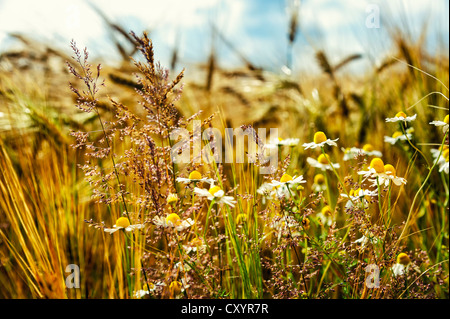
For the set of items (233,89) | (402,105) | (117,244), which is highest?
(233,89)

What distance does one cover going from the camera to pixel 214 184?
675 mm

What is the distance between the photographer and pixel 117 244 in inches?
25.9

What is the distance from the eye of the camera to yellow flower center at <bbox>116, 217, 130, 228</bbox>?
600 millimetres

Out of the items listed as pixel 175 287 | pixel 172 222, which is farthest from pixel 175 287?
pixel 172 222

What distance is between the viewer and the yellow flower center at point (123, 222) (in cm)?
60

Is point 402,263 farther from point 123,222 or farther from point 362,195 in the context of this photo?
point 123,222

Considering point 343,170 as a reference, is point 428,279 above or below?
below

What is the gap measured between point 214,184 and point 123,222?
17cm

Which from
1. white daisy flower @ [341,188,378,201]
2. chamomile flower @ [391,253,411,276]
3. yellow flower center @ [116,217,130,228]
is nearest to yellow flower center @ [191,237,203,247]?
yellow flower center @ [116,217,130,228]

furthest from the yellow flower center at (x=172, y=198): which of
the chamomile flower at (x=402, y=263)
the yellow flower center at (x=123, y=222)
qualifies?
the chamomile flower at (x=402, y=263)

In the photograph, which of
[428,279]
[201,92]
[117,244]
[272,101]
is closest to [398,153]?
[428,279]

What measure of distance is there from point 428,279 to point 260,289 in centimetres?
41

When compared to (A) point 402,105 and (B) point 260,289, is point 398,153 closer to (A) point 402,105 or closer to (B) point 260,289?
(A) point 402,105

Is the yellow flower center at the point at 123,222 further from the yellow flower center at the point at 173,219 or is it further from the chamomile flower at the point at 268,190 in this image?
the chamomile flower at the point at 268,190
